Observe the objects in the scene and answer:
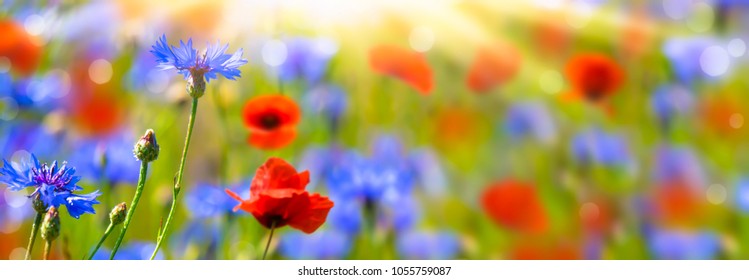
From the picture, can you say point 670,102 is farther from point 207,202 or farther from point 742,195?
point 207,202

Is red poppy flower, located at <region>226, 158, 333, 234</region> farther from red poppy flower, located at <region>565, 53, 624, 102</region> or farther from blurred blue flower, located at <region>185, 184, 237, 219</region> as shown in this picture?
red poppy flower, located at <region>565, 53, 624, 102</region>

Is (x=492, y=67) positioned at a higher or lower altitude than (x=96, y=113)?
higher

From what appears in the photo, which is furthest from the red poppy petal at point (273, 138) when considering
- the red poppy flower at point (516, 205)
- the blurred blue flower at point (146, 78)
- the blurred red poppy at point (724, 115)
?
the blurred red poppy at point (724, 115)

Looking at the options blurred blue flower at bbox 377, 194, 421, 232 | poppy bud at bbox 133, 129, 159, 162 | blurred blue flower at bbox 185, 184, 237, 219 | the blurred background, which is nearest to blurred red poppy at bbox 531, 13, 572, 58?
the blurred background

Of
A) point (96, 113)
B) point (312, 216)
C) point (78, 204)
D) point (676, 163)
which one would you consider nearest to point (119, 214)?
point (78, 204)

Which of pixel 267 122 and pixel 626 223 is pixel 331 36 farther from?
pixel 626 223

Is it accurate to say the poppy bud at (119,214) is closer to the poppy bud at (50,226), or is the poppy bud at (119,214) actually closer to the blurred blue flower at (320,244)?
the poppy bud at (50,226)
